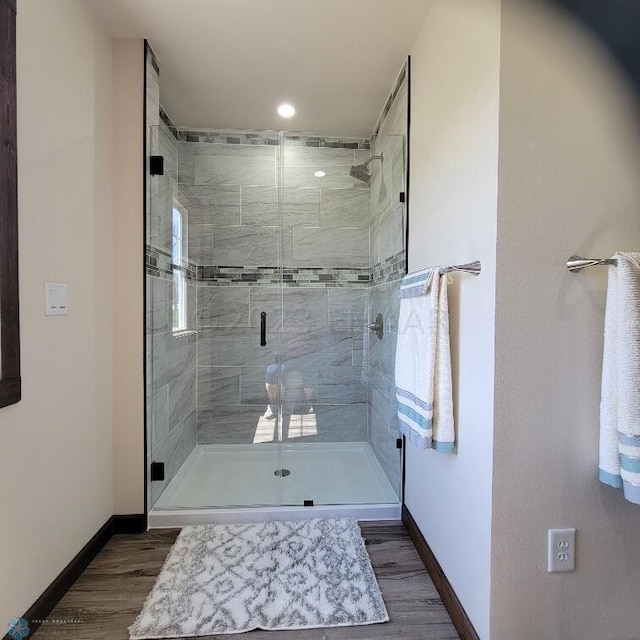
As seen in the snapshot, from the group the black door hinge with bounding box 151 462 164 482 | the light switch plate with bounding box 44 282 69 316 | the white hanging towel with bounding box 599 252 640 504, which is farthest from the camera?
the black door hinge with bounding box 151 462 164 482

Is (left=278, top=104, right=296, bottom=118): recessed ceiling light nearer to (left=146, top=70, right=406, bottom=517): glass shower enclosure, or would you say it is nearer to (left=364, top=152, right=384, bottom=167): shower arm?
(left=146, top=70, right=406, bottom=517): glass shower enclosure

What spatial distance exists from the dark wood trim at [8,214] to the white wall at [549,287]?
1.49m

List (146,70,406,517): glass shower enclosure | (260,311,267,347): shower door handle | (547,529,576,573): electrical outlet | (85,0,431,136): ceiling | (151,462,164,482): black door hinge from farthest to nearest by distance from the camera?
(260,311,267,347): shower door handle, (146,70,406,517): glass shower enclosure, (151,462,164,482): black door hinge, (85,0,431,136): ceiling, (547,529,576,573): electrical outlet

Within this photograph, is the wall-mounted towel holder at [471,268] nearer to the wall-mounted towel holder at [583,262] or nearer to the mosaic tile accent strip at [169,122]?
the wall-mounted towel holder at [583,262]

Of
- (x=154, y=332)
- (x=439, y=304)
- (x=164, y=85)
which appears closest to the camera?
(x=439, y=304)

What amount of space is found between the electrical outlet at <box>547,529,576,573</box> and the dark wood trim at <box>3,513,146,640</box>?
5.58 feet

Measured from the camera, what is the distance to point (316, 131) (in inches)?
107

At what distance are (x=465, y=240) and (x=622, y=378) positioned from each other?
60 centimetres

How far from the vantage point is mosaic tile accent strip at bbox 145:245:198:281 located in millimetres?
1973

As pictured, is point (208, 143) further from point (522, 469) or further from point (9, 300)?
point (522, 469)

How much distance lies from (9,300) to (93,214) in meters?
0.67

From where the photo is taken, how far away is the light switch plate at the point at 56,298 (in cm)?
137

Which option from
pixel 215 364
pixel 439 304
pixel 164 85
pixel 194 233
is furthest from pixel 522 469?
pixel 164 85

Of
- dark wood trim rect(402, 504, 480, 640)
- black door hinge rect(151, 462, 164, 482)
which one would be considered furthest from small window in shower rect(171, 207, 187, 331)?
dark wood trim rect(402, 504, 480, 640)
